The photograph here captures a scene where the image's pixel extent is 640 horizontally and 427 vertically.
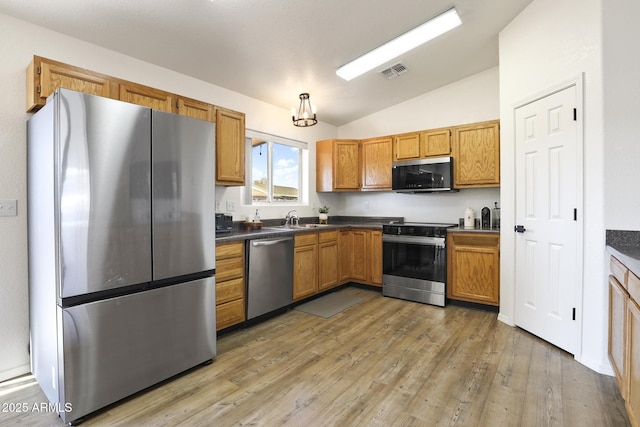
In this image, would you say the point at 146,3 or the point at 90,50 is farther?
the point at 90,50

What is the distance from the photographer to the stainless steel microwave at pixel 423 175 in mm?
3918

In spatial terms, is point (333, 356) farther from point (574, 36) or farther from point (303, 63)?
point (574, 36)

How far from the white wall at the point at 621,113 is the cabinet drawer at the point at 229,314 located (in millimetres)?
3035

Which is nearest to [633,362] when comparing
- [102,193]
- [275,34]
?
[102,193]

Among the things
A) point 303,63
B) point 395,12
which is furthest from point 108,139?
point 395,12

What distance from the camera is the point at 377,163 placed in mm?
4578

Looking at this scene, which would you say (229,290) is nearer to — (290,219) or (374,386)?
(374,386)

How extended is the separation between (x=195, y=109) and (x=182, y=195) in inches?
44.2

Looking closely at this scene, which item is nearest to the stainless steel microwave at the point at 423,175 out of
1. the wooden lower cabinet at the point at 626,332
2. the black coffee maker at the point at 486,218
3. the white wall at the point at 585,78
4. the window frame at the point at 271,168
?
the black coffee maker at the point at 486,218

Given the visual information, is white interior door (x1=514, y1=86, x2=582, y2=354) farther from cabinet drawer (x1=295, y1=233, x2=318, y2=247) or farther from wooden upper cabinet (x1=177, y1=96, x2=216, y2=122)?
wooden upper cabinet (x1=177, y1=96, x2=216, y2=122)

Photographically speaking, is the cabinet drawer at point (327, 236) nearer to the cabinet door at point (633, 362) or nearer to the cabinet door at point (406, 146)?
the cabinet door at point (406, 146)

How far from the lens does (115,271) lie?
1.83 m

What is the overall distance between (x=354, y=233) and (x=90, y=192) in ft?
10.9

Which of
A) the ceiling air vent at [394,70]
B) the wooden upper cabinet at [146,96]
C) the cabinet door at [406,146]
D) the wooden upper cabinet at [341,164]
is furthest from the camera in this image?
the wooden upper cabinet at [341,164]
